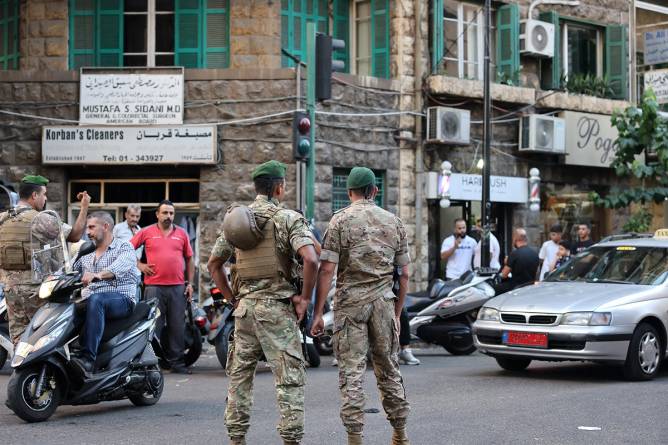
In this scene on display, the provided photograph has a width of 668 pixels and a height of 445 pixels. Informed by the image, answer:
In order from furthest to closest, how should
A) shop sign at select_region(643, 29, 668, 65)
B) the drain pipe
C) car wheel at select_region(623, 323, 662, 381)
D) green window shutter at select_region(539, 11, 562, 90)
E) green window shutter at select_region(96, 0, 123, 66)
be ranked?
1. shop sign at select_region(643, 29, 668, 65)
2. green window shutter at select_region(539, 11, 562, 90)
3. the drain pipe
4. green window shutter at select_region(96, 0, 123, 66)
5. car wheel at select_region(623, 323, 662, 381)

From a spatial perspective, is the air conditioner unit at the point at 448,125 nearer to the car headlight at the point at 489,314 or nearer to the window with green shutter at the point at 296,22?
the window with green shutter at the point at 296,22

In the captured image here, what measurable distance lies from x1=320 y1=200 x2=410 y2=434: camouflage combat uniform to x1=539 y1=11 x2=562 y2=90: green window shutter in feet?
54.8

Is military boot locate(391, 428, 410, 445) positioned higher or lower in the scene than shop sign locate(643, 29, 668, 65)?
lower

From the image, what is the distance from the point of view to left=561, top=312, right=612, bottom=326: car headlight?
10953 mm

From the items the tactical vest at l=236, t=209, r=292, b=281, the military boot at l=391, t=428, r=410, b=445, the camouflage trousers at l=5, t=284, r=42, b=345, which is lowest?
the military boot at l=391, t=428, r=410, b=445

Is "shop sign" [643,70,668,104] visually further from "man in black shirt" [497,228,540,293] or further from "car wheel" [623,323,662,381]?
"car wheel" [623,323,662,381]

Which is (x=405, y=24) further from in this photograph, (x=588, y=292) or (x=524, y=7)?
(x=588, y=292)

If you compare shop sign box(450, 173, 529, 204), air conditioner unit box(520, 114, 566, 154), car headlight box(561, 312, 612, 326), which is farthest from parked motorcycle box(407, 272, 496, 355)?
air conditioner unit box(520, 114, 566, 154)

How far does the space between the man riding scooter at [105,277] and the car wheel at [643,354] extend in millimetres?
4924

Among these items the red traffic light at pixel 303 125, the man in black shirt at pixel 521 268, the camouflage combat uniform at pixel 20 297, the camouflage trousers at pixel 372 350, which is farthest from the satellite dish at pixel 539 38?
the camouflage trousers at pixel 372 350

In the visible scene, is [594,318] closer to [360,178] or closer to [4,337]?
[360,178]

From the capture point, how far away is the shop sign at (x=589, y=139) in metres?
23.6

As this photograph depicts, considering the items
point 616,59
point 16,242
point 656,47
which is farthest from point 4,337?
point 656,47

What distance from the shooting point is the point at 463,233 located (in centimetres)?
1817
